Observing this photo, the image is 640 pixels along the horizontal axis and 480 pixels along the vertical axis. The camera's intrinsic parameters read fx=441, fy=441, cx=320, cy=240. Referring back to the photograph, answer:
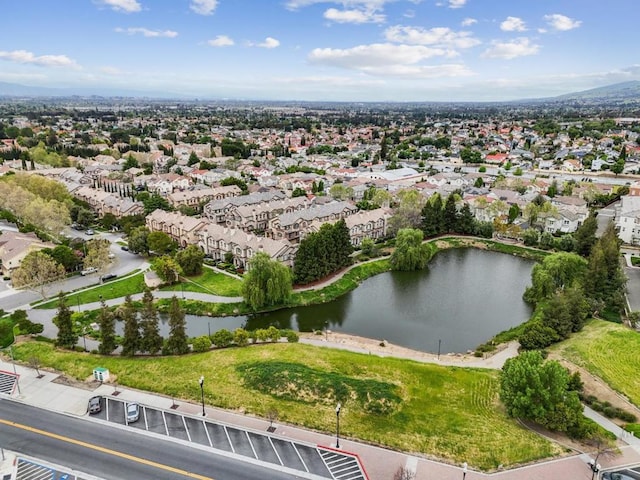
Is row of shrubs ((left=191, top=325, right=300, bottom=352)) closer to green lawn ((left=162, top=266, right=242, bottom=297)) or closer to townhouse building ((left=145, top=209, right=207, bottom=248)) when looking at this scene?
green lawn ((left=162, top=266, right=242, bottom=297))

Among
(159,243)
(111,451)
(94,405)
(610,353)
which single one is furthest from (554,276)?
(159,243)

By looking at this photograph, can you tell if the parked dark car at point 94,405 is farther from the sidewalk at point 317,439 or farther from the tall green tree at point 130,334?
the tall green tree at point 130,334

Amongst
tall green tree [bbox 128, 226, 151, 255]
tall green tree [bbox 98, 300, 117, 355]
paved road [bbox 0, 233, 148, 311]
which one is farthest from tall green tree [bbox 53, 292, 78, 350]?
tall green tree [bbox 128, 226, 151, 255]

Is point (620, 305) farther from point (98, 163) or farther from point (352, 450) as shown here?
point (98, 163)

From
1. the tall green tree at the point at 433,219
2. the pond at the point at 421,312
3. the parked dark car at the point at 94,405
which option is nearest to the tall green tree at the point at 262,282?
the pond at the point at 421,312

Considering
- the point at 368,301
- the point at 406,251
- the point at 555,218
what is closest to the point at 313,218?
the point at 406,251

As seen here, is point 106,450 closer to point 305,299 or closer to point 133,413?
point 133,413

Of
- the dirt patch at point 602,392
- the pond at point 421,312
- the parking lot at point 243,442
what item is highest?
the dirt patch at point 602,392
